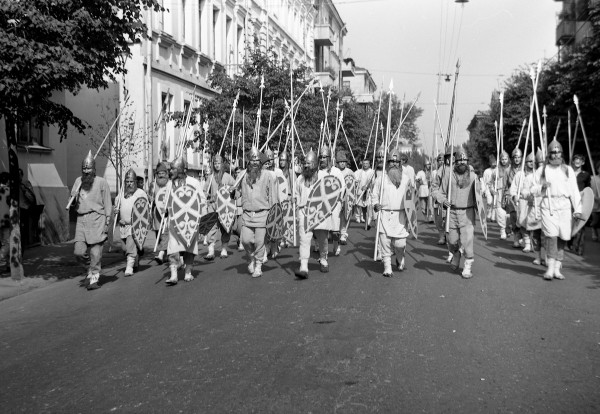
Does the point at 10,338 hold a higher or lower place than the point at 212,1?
lower

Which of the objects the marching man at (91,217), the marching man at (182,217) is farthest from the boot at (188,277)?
the marching man at (91,217)

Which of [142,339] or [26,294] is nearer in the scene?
[142,339]

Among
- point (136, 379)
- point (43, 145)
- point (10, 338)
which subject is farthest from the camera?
point (43, 145)

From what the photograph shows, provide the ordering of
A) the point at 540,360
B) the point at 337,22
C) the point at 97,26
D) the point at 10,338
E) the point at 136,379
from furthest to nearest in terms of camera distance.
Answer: the point at 337,22 < the point at 97,26 < the point at 10,338 < the point at 540,360 < the point at 136,379

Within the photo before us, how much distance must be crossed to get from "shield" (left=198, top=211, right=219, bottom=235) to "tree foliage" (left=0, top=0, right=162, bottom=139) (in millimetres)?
2489

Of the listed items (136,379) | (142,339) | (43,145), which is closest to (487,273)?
(142,339)

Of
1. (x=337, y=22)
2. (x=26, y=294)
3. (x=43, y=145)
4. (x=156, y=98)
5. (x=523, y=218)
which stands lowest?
(x=26, y=294)

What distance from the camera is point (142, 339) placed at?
6156mm

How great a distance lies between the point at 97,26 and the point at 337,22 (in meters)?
54.6

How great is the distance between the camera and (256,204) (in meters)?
9.54

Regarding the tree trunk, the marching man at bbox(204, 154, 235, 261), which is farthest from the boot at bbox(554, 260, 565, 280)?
the tree trunk

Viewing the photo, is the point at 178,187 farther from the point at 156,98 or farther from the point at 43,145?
the point at 156,98

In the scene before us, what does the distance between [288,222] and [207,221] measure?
1.42 metres

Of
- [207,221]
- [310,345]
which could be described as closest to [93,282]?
[207,221]
